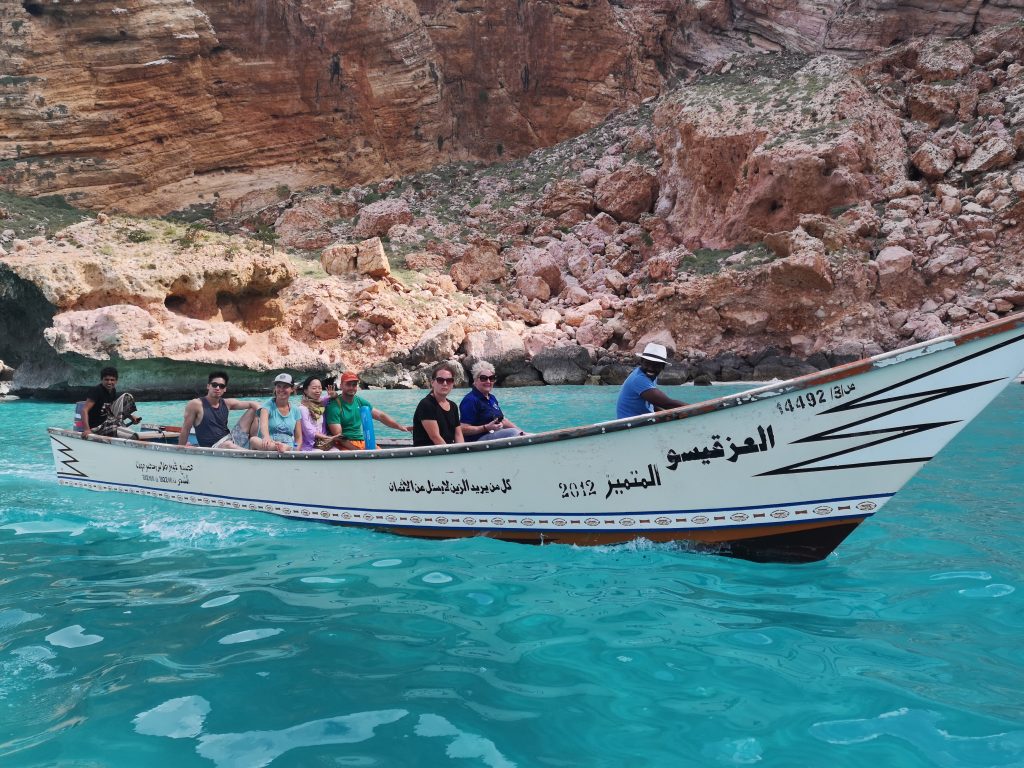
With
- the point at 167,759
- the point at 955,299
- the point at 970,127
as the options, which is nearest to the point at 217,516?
the point at 167,759

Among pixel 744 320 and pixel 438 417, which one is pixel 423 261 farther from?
pixel 438 417

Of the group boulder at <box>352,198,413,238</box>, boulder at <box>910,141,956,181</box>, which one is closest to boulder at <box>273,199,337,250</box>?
boulder at <box>352,198,413,238</box>

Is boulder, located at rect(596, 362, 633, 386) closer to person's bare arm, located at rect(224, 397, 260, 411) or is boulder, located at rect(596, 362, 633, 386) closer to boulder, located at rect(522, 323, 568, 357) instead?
boulder, located at rect(522, 323, 568, 357)

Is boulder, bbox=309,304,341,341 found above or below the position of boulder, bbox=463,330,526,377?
above

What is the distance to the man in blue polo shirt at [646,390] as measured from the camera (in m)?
6.00

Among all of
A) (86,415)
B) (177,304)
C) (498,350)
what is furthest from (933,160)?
(86,415)

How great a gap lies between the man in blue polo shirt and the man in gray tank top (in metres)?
4.22

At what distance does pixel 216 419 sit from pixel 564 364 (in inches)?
761

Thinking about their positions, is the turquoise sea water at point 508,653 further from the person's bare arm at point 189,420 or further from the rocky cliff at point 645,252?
the rocky cliff at point 645,252

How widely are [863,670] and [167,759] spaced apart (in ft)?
10.4

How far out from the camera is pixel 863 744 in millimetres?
2992

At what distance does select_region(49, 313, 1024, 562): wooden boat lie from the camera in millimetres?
4934

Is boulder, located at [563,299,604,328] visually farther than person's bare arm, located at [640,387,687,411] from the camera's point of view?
Yes

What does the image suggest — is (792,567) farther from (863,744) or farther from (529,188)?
(529,188)
